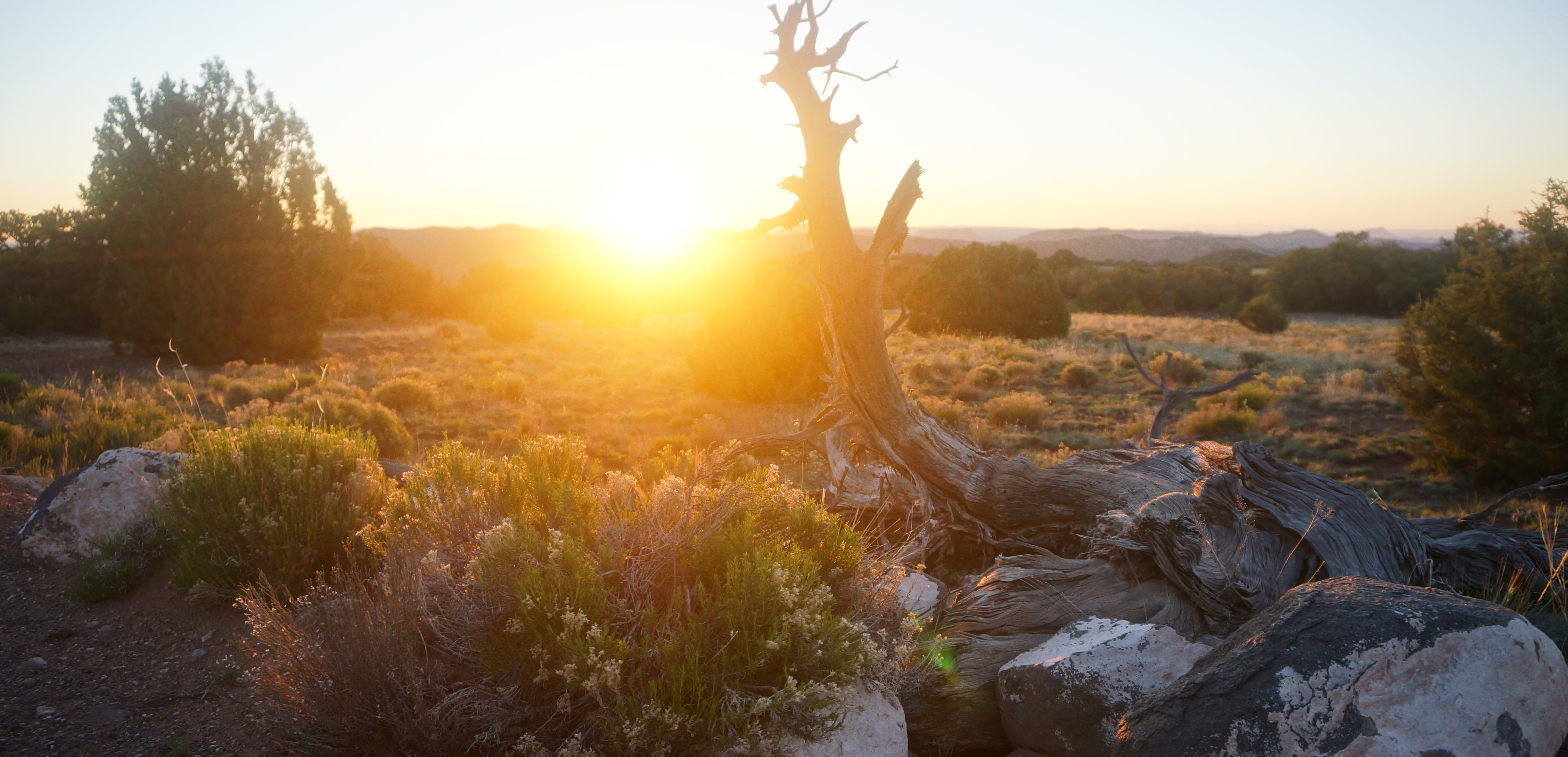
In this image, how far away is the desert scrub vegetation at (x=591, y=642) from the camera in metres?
2.79

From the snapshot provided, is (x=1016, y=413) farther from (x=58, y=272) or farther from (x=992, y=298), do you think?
(x=58, y=272)

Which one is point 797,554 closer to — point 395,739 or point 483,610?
point 483,610

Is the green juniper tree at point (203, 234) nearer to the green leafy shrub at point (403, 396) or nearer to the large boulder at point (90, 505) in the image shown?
the green leafy shrub at point (403, 396)

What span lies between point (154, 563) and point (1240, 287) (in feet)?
170

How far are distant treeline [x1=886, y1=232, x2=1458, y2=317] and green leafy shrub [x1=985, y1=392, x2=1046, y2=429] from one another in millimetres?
29069

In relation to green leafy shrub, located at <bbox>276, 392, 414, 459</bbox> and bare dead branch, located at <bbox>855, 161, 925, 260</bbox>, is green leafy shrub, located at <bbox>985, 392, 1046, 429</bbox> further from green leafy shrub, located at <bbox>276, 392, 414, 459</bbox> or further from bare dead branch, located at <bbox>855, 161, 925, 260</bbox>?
green leafy shrub, located at <bbox>276, 392, 414, 459</bbox>

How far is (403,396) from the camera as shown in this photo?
14.4m

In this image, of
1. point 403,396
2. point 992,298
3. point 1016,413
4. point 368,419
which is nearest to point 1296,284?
point 992,298

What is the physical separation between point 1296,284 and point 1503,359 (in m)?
42.9

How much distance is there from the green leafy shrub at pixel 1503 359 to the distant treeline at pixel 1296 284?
3043 cm

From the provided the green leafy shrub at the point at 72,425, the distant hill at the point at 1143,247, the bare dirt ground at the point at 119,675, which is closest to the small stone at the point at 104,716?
the bare dirt ground at the point at 119,675

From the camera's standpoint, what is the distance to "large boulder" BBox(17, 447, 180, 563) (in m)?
5.54

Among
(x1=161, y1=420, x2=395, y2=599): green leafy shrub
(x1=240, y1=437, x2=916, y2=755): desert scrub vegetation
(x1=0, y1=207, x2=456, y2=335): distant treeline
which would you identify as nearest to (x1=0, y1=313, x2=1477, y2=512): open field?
(x1=161, y1=420, x2=395, y2=599): green leafy shrub

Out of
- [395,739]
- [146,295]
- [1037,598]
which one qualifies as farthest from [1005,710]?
[146,295]
